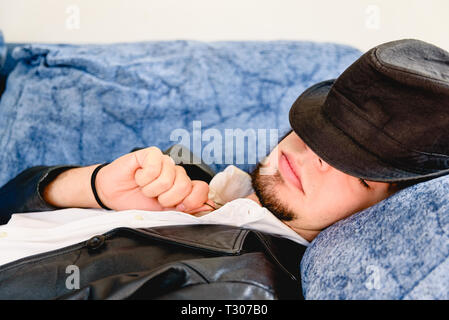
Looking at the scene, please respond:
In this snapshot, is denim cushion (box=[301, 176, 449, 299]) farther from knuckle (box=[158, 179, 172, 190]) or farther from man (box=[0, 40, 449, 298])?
knuckle (box=[158, 179, 172, 190])

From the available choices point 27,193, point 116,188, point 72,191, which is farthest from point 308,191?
point 27,193

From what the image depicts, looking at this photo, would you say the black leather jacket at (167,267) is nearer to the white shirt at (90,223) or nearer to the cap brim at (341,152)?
the white shirt at (90,223)

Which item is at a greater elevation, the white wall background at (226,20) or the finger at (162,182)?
the white wall background at (226,20)

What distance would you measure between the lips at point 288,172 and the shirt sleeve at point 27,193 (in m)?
0.64

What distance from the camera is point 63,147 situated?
1.22 m

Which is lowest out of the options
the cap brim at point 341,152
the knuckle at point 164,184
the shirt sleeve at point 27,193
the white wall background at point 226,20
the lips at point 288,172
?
the shirt sleeve at point 27,193

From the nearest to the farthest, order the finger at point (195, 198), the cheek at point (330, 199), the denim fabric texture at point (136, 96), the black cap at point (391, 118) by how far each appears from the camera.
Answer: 1. the black cap at point (391, 118)
2. the cheek at point (330, 199)
3. the finger at point (195, 198)
4. the denim fabric texture at point (136, 96)

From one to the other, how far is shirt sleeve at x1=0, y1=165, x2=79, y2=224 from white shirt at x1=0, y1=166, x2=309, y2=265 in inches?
1.1

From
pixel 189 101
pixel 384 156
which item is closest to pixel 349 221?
pixel 384 156

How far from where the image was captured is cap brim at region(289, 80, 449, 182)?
0.68 meters

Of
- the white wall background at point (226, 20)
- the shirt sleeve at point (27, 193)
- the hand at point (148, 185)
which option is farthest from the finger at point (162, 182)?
the white wall background at point (226, 20)

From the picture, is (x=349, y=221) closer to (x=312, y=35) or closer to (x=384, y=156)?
(x=384, y=156)

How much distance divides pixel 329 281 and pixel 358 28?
1261 mm

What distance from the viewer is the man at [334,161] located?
66 centimetres
